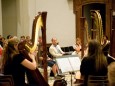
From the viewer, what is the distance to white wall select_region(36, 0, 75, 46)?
544 inches

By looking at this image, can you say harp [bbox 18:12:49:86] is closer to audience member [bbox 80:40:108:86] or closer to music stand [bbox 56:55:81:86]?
audience member [bbox 80:40:108:86]

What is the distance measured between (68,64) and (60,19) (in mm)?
8370

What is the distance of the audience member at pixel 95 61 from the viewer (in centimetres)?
474

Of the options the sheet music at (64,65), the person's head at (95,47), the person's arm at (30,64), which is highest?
the person's head at (95,47)

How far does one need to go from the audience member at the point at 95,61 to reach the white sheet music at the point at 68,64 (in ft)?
2.47

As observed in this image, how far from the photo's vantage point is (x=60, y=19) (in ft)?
45.4

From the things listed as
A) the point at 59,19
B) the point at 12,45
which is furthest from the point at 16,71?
the point at 59,19

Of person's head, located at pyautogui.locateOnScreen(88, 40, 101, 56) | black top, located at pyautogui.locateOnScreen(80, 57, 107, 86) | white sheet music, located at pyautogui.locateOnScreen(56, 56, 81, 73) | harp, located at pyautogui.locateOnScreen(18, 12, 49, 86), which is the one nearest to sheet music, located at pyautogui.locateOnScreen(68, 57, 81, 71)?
white sheet music, located at pyautogui.locateOnScreen(56, 56, 81, 73)

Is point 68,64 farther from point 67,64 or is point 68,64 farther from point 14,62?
point 14,62

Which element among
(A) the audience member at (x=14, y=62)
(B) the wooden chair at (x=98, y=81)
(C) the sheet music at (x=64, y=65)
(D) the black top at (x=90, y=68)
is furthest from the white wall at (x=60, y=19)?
(B) the wooden chair at (x=98, y=81)

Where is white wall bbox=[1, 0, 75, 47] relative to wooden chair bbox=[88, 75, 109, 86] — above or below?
above

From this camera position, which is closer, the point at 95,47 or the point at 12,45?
the point at 12,45

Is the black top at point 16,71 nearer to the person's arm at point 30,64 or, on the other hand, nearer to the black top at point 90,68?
the person's arm at point 30,64

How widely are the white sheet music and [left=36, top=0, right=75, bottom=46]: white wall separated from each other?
26.5 ft
